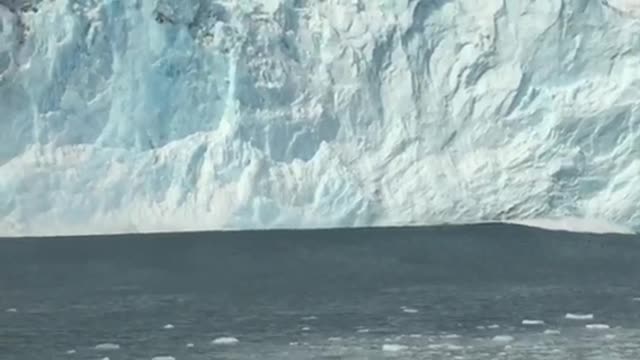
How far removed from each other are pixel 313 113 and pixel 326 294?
5.03 m

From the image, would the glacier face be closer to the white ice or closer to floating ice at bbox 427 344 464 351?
the white ice

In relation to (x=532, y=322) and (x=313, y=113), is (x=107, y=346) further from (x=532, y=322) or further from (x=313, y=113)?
(x=313, y=113)

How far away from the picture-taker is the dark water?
35.7 ft

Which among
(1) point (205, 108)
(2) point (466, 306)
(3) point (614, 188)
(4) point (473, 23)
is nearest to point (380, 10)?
(4) point (473, 23)

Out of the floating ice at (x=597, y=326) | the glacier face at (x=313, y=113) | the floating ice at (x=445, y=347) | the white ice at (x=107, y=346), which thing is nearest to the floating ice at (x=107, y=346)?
the white ice at (x=107, y=346)

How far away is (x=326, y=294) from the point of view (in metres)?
13.8

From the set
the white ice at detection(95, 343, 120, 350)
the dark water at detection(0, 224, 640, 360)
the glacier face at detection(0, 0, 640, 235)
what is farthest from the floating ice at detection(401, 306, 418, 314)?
the glacier face at detection(0, 0, 640, 235)

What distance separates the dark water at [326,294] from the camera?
1089 cm

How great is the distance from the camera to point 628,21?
18.2m

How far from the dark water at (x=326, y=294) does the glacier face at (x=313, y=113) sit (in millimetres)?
460

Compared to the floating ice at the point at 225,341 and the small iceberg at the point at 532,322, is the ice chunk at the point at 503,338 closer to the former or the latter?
the small iceberg at the point at 532,322

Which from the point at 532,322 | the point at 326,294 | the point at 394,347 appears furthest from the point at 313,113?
the point at 394,347

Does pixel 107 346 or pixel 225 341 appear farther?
pixel 225 341

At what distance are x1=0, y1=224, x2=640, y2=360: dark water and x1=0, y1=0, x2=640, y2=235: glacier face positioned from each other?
18.1 inches
